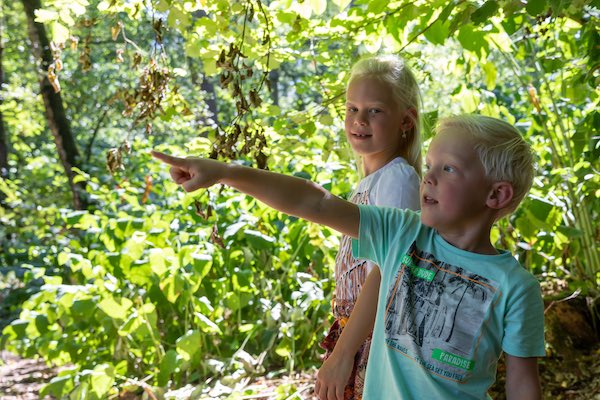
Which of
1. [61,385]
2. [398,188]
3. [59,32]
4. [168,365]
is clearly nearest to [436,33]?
[398,188]

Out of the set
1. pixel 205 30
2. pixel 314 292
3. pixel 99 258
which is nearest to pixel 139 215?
pixel 99 258

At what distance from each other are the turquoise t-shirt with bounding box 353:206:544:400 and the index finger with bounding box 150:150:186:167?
0.46 meters

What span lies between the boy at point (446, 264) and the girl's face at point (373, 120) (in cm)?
35

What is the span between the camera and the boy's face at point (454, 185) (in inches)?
54.1

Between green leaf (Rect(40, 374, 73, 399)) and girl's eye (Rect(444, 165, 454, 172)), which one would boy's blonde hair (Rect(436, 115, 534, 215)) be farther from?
green leaf (Rect(40, 374, 73, 399))

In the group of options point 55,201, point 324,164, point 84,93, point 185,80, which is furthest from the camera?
point 185,80

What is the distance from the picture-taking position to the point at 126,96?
2.37 meters

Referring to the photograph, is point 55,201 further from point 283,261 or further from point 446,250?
point 446,250

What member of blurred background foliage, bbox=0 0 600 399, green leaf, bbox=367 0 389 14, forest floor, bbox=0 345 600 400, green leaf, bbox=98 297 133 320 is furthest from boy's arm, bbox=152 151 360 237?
green leaf, bbox=98 297 133 320

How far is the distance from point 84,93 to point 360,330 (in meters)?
8.89

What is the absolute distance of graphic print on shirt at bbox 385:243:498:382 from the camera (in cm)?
132

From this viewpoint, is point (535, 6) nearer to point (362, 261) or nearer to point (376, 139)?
point (376, 139)

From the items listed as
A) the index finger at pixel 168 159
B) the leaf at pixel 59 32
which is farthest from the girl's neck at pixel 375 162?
the leaf at pixel 59 32

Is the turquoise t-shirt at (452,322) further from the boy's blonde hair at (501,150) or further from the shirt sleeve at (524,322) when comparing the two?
the boy's blonde hair at (501,150)
